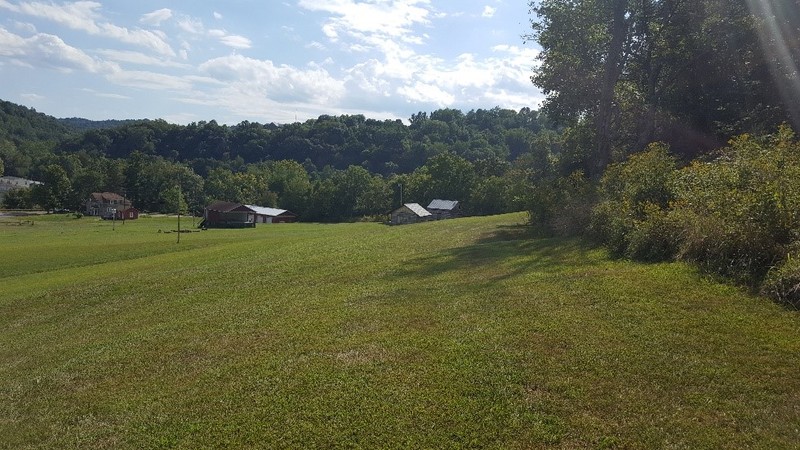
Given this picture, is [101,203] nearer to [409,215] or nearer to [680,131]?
[409,215]

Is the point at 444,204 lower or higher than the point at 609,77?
lower

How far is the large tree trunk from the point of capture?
26.5 m

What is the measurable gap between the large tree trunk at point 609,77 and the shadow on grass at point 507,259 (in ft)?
23.5

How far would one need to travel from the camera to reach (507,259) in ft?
60.5

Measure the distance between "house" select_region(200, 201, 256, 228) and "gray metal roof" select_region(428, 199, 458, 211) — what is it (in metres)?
27.8

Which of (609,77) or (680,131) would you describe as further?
(680,131)

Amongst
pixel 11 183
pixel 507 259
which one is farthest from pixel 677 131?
pixel 11 183

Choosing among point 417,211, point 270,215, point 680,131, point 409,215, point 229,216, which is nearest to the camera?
point 680,131

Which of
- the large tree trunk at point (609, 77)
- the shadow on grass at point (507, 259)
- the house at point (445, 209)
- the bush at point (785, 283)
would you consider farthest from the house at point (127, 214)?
the bush at point (785, 283)

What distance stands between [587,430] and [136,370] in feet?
26.1

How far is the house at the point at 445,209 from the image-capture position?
278ft

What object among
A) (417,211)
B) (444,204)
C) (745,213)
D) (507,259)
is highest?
(745,213)

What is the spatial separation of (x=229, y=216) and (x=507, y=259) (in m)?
76.5

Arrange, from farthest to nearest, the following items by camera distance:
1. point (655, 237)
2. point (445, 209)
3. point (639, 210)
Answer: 1. point (445, 209)
2. point (639, 210)
3. point (655, 237)
